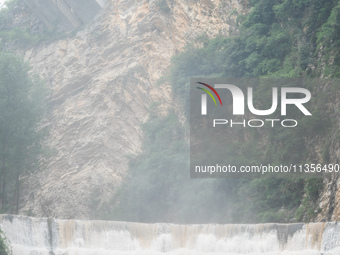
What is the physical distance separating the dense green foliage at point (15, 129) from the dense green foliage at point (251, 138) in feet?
14.1

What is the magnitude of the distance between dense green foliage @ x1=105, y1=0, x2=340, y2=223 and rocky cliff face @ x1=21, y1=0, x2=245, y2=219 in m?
0.98

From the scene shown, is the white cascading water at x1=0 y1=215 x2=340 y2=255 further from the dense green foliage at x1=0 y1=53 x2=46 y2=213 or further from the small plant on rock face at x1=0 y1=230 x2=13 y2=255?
the dense green foliage at x1=0 y1=53 x2=46 y2=213

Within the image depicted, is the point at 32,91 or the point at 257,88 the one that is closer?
the point at 257,88

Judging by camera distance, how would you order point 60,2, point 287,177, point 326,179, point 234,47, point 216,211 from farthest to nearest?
1. point 60,2
2. point 234,47
3. point 216,211
4. point 287,177
5. point 326,179

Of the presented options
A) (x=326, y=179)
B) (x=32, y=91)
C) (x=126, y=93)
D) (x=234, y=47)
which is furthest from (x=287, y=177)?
(x=32, y=91)

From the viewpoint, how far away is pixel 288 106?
25.7 m

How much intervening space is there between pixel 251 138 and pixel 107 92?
779 cm

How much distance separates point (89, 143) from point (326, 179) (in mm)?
12307

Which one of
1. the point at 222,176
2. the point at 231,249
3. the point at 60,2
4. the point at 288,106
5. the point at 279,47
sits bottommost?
the point at 231,249

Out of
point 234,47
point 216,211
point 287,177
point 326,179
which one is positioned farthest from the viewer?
point 234,47

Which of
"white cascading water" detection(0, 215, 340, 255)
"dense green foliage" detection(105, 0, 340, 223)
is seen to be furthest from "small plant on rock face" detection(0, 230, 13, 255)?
"dense green foliage" detection(105, 0, 340, 223)

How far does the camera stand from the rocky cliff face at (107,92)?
31844 mm

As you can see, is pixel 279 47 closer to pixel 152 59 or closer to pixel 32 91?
pixel 152 59

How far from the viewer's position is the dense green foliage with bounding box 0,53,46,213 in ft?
105
